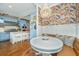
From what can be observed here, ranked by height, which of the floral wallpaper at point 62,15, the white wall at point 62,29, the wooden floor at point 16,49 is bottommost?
the wooden floor at point 16,49

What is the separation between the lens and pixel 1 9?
160cm

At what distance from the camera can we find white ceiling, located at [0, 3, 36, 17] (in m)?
1.60

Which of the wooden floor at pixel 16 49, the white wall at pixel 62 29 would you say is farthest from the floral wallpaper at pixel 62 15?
the wooden floor at pixel 16 49

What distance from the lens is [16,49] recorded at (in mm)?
1609

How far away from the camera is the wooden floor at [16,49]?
1613 millimetres

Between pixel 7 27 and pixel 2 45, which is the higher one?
pixel 7 27

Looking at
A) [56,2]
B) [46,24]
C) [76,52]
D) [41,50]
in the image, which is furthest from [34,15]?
[76,52]

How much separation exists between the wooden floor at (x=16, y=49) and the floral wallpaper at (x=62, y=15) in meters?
0.29

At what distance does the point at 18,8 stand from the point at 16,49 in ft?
1.43

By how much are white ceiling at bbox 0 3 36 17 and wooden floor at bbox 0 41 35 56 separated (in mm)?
314

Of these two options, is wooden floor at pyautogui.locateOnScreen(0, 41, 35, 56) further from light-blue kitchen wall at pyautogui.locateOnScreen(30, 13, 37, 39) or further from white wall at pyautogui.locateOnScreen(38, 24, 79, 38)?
white wall at pyautogui.locateOnScreen(38, 24, 79, 38)

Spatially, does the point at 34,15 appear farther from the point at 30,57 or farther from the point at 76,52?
the point at 76,52

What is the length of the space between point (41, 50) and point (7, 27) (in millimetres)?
432

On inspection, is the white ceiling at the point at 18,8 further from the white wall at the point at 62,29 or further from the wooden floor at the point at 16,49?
the wooden floor at the point at 16,49
